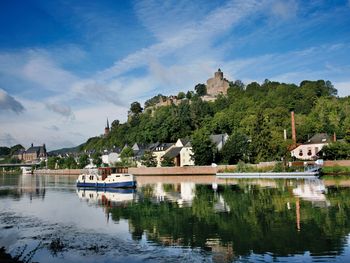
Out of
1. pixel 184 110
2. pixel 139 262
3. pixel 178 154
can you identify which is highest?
pixel 184 110

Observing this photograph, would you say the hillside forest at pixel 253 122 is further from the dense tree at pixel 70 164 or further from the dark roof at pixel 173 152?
the dense tree at pixel 70 164

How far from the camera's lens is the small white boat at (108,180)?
192 ft

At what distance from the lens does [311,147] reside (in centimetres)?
10056

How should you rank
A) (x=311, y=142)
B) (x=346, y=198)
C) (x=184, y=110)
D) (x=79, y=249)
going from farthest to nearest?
(x=184, y=110), (x=311, y=142), (x=346, y=198), (x=79, y=249)

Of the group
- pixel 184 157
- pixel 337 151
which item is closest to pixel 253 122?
Result: pixel 337 151

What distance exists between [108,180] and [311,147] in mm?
58162

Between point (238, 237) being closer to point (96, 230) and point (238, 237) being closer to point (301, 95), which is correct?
point (96, 230)

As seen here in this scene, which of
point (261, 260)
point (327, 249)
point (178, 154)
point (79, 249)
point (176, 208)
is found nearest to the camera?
point (261, 260)

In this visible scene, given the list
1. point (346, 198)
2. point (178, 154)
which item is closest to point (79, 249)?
point (346, 198)

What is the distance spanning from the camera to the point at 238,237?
20.7 metres

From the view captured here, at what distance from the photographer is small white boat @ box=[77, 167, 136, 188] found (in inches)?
2307

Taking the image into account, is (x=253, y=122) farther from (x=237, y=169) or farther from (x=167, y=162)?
(x=167, y=162)

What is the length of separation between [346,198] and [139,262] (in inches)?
976

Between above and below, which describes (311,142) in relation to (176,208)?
above
